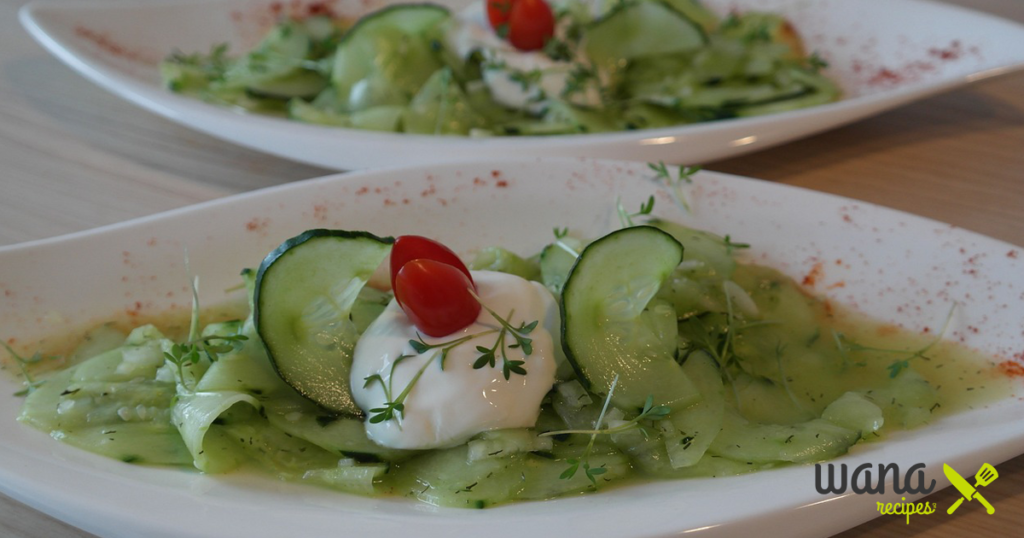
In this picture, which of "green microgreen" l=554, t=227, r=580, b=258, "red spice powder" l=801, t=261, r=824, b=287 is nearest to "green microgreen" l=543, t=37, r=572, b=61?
"green microgreen" l=554, t=227, r=580, b=258

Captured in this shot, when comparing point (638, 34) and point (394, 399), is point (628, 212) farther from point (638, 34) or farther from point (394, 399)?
point (638, 34)

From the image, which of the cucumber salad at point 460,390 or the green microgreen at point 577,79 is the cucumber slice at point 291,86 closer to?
the green microgreen at point 577,79

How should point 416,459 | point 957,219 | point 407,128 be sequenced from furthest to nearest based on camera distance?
point 407,128, point 957,219, point 416,459

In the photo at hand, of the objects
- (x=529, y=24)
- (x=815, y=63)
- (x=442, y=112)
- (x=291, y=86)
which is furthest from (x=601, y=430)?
(x=815, y=63)

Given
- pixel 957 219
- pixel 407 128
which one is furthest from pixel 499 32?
pixel 957 219

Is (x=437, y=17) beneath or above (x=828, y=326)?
above

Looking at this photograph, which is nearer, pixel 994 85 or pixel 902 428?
pixel 902 428

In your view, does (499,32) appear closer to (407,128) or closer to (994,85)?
(407,128)

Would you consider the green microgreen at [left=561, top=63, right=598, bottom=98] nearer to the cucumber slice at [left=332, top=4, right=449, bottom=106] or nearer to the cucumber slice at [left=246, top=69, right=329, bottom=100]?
the cucumber slice at [left=332, top=4, right=449, bottom=106]
